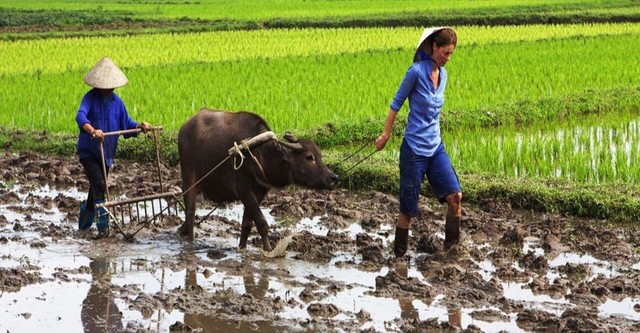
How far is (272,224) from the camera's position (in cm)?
779

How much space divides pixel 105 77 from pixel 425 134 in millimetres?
2193

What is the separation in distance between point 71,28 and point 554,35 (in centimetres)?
1221

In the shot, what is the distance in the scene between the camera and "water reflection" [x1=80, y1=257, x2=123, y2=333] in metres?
5.35

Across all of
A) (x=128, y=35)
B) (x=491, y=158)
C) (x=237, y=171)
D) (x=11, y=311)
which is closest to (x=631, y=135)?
(x=491, y=158)

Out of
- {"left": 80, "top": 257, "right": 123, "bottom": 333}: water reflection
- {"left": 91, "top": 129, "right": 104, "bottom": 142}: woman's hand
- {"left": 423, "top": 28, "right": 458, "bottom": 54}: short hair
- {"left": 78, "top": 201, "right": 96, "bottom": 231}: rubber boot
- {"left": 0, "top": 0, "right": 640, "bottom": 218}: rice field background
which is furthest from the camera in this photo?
{"left": 0, "top": 0, "right": 640, "bottom": 218}: rice field background

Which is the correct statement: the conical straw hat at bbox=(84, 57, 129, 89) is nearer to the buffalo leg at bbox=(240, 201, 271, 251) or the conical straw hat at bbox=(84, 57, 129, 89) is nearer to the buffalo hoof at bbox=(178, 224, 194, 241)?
the buffalo hoof at bbox=(178, 224, 194, 241)

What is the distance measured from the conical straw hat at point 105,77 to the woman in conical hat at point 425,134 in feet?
6.21

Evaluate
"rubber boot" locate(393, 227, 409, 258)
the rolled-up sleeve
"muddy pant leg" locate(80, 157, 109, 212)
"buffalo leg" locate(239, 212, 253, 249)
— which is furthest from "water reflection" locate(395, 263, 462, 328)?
"muddy pant leg" locate(80, 157, 109, 212)

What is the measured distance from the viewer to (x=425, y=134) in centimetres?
644

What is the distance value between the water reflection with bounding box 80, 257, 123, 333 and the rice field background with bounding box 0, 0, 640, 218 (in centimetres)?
352

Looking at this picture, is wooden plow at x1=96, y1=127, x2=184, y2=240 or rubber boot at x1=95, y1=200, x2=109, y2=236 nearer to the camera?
wooden plow at x1=96, y1=127, x2=184, y2=240

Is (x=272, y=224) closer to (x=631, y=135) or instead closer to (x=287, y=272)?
(x=287, y=272)

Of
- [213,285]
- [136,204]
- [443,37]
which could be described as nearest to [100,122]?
[136,204]

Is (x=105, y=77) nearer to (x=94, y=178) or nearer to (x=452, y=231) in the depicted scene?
(x=94, y=178)
